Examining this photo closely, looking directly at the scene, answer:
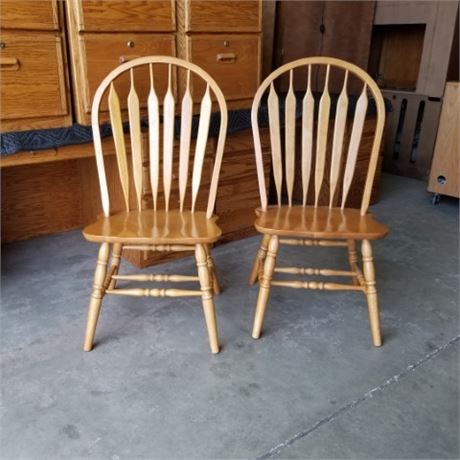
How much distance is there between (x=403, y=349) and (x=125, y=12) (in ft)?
5.30

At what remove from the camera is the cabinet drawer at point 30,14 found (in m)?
1.58

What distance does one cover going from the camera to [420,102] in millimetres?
3758

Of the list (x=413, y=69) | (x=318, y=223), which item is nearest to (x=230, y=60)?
(x=318, y=223)

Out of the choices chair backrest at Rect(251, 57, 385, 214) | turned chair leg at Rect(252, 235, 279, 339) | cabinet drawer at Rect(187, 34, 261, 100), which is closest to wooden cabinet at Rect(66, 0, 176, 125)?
cabinet drawer at Rect(187, 34, 261, 100)

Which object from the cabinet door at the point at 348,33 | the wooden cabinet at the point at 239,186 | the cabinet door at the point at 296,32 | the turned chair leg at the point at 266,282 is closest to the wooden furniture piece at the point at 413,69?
the cabinet door at the point at 348,33

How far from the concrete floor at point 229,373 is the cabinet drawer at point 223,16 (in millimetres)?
1078

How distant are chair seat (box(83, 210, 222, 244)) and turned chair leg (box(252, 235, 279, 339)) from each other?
0.67 feet

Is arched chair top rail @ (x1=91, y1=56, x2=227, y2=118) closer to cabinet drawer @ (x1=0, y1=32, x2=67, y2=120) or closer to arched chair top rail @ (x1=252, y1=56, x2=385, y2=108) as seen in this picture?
arched chair top rail @ (x1=252, y1=56, x2=385, y2=108)

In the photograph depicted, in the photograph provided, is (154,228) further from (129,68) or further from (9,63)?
(9,63)

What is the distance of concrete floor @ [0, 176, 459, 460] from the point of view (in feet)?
4.11

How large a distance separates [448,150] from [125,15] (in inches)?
89.3

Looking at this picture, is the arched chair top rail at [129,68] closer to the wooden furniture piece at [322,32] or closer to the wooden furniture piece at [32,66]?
the wooden furniture piece at [32,66]

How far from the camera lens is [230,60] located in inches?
87.1

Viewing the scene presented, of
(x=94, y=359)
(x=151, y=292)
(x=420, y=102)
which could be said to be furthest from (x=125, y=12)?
(x=420, y=102)
